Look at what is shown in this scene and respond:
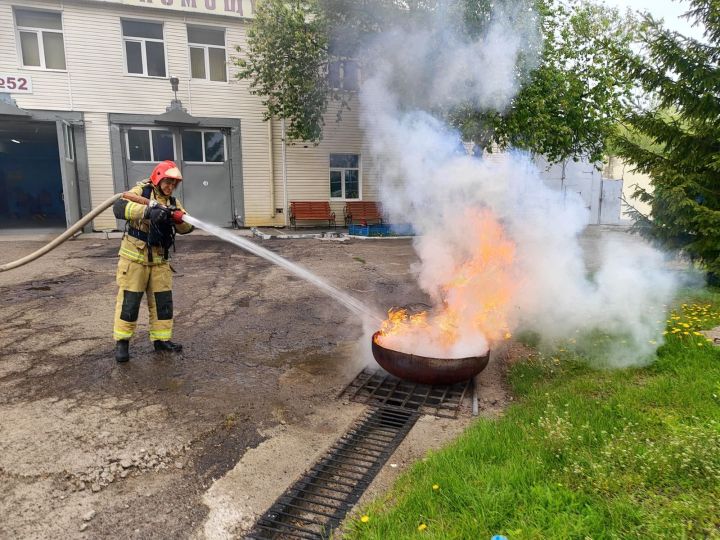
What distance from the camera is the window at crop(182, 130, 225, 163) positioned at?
1694 centimetres

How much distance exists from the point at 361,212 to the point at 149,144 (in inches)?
319

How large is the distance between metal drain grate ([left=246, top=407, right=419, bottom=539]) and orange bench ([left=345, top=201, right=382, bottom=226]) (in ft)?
49.0

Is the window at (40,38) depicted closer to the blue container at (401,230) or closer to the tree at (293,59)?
the tree at (293,59)

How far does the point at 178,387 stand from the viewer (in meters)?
4.68

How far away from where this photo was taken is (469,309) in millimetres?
5066

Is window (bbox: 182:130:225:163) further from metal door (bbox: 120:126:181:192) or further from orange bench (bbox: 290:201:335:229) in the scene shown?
orange bench (bbox: 290:201:335:229)

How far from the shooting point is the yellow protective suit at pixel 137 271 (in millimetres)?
5035

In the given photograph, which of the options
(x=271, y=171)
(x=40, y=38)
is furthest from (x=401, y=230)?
(x=40, y=38)

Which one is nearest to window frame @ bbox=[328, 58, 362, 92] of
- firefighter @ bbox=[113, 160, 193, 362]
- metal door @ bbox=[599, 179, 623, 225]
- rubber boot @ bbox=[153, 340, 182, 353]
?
firefighter @ bbox=[113, 160, 193, 362]

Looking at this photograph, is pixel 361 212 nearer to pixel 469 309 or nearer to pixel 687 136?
pixel 687 136

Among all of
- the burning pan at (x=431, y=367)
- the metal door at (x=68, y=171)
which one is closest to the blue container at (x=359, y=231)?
the metal door at (x=68, y=171)

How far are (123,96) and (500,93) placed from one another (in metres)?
12.7

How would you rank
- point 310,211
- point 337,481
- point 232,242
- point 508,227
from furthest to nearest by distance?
point 310,211
point 232,242
point 508,227
point 337,481

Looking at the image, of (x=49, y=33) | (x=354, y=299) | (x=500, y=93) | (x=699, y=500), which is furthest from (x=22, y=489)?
(x=49, y=33)
